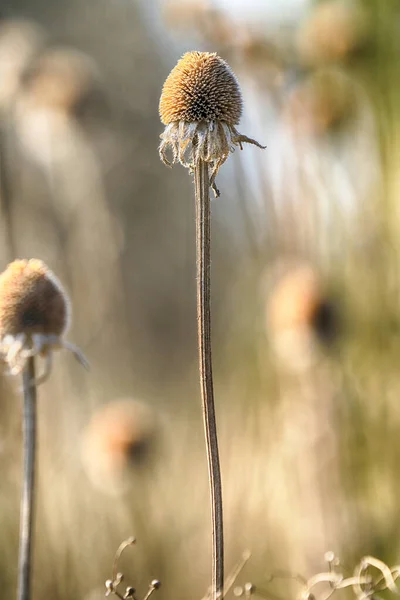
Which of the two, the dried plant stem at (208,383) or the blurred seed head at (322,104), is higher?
the blurred seed head at (322,104)

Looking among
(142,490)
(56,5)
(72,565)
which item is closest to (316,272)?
(142,490)

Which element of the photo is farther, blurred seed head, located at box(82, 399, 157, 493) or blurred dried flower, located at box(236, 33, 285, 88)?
blurred dried flower, located at box(236, 33, 285, 88)

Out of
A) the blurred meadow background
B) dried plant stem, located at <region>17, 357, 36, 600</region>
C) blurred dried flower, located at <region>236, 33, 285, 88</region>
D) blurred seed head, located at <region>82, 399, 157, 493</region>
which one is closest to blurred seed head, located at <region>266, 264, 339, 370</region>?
the blurred meadow background

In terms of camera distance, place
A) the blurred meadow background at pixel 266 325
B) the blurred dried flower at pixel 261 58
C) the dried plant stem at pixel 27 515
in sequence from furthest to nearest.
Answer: the blurred dried flower at pixel 261 58 → the blurred meadow background at pixel 266 325 → the dried plant stem at pixel 27 515

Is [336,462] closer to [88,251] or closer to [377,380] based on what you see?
[377,380]

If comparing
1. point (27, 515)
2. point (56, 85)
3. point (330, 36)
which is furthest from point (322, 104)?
point (27, 515)

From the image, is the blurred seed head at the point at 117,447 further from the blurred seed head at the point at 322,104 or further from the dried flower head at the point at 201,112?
the dried flower head at the point at 201,112

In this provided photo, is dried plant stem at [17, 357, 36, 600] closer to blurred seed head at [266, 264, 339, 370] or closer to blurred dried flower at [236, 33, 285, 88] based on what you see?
blurred seed head at [266, 264, 339, 370]

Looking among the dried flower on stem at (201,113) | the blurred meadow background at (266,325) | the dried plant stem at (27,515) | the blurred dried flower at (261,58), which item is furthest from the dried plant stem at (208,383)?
the blurred dried flower at (261,58)

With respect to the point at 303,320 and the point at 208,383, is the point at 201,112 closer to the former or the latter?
the point at 208,383
